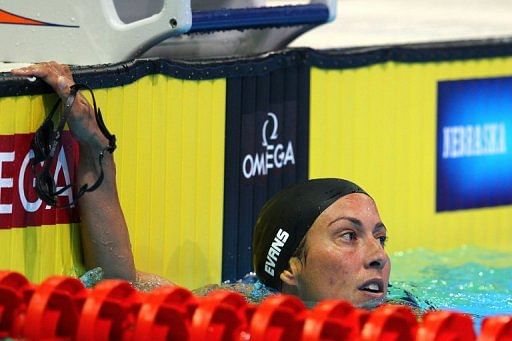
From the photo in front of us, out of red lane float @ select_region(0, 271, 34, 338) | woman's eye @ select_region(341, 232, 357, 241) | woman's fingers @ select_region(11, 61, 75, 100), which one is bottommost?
woman's eye @ select_region(341, 232, 357, 241)

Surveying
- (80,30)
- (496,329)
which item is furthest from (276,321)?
(80,30)

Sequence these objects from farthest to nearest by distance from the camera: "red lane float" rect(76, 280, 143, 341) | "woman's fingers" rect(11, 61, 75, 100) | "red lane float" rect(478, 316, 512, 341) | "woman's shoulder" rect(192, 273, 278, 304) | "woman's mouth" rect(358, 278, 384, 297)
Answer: "woman's shoulder" rect(192, 273, 278, 304) < "woman's fingers" rect(11, 61, 75, 100) < "woman's mouth" rect(358, 278, 384, 297) < "red lane float" rect(76, 280, 143, 341) < "red lane float" rect(478, 316, 512, 341)

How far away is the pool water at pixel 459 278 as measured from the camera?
15.8ft

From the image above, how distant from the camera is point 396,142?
5574 mm

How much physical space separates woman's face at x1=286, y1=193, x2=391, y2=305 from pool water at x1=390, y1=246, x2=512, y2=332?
53 cm

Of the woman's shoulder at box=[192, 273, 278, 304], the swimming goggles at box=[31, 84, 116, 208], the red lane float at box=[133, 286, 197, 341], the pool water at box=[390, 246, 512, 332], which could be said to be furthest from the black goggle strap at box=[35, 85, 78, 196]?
the pool water at box=[390, 246, 512, 332]

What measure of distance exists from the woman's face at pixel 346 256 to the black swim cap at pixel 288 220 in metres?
0.03

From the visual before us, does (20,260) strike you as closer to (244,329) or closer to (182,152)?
(182,152)

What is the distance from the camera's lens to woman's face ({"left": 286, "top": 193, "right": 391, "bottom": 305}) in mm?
3975

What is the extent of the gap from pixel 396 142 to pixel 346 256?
1.64 metres

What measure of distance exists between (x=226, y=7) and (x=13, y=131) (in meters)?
1.45

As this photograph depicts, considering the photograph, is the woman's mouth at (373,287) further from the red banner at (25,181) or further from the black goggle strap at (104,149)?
the red banner at (25,181)

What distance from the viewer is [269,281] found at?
421 centimetres

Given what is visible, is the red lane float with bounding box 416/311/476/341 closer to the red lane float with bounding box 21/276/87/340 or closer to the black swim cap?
the red lane float with bounding box 21/276/87/340
